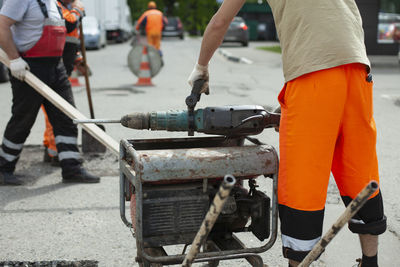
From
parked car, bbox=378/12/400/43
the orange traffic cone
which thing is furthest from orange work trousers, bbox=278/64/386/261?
parked car, bbox=378/12/400/43

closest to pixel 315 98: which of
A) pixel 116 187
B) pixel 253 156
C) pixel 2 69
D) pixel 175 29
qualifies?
pixel 253 156

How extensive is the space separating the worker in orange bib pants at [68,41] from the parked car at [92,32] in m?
18.9

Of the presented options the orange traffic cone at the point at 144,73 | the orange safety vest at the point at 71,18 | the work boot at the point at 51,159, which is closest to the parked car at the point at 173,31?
the orange traffic cone at the point at 144,73

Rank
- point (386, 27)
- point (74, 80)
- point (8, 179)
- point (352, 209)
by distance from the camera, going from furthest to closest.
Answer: point (386, 27), point (74, 80), point (8, 179), point (352, 209)

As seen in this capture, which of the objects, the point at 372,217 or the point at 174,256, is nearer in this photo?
the point at 174,256

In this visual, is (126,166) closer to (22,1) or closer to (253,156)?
(253,156)

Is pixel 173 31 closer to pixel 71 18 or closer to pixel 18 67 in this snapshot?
pixel 71 18

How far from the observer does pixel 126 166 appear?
8.70 ft

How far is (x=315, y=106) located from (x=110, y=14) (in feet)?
93.3

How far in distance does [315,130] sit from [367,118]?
278 millimetres

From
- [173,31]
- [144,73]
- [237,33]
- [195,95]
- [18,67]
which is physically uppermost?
[195,95]

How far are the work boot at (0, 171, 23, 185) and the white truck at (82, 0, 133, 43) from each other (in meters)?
22.1

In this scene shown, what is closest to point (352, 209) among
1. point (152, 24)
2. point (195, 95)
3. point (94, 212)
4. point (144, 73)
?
point (195, 95)

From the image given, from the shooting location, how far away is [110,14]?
29.7 metres
